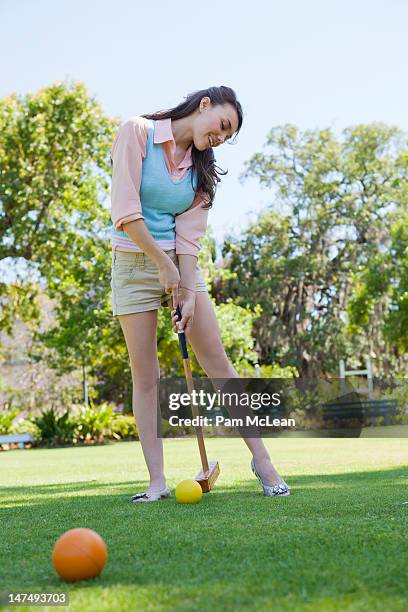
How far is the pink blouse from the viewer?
9.36 feet

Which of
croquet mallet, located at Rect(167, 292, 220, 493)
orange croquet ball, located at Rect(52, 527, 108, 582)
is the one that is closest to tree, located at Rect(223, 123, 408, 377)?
croquet mallet, located at Rect(167, 292, 220, 493)

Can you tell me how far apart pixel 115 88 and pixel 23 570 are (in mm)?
13657

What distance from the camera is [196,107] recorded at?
3.02 m

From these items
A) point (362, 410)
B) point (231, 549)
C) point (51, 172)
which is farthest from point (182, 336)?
point (362, 410)

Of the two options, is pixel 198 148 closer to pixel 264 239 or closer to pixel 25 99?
pixel 25 99


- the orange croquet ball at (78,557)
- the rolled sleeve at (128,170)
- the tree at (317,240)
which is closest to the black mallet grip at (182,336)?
the rolled sleeve at (128,170)

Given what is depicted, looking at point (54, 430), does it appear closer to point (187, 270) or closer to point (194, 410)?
point (194, 410)

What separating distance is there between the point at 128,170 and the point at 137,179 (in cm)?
5

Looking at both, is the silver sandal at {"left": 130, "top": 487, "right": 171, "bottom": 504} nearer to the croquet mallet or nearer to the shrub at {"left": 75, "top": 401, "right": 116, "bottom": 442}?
the croquet mallet

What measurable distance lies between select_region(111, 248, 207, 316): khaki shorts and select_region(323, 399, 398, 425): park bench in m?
11.8

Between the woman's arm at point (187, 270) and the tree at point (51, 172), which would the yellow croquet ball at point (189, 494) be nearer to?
the woman's arm at point (187, 270)

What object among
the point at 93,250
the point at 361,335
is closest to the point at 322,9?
the point at 93,250

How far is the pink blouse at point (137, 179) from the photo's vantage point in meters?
2.85

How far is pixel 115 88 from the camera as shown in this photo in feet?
47.0
